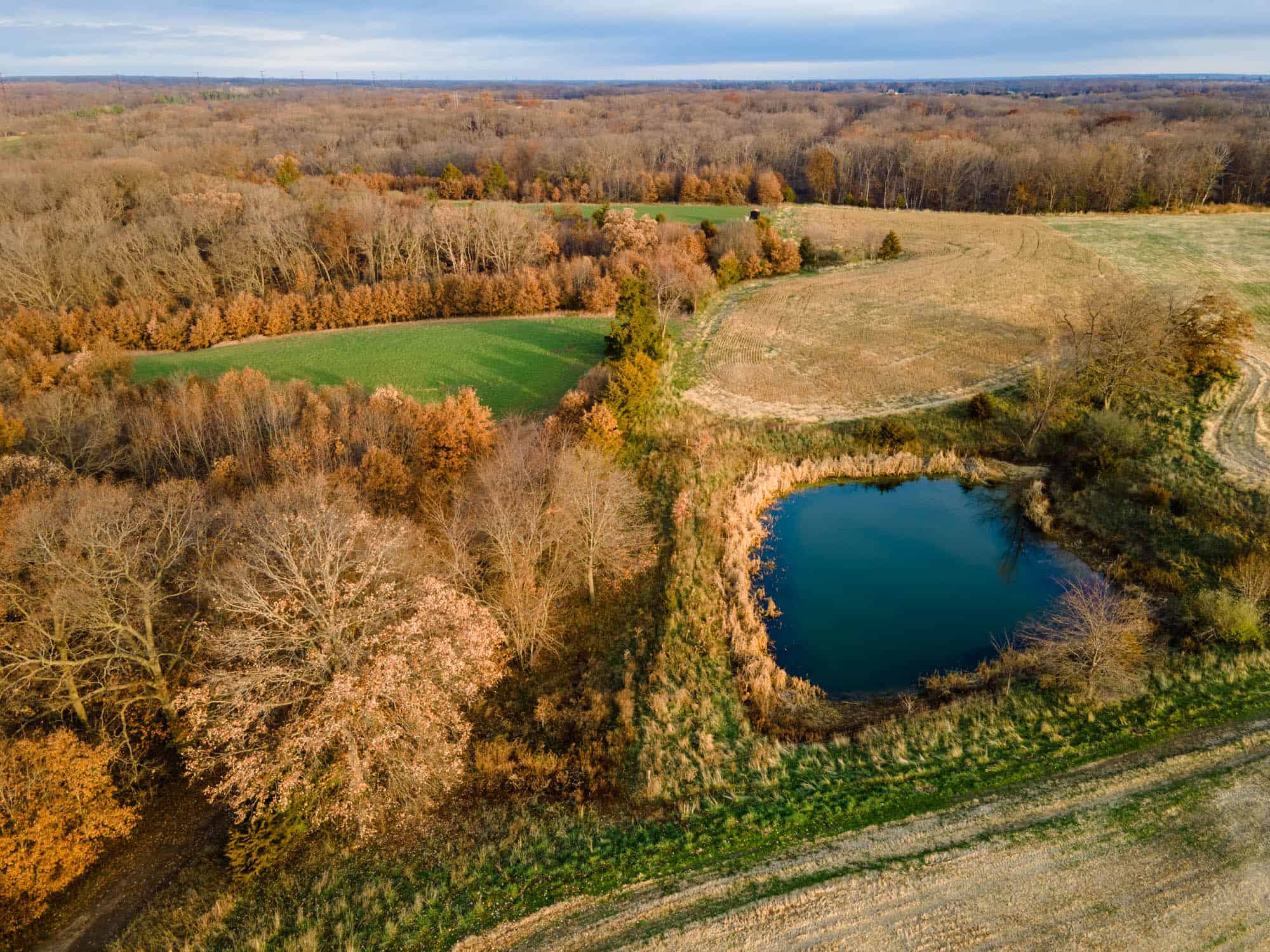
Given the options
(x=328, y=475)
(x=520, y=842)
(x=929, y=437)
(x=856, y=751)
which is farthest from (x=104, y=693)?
(x=929, y=437)

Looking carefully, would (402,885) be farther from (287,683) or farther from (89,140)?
(89,140)

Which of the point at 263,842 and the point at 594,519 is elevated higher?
the point at 594,519

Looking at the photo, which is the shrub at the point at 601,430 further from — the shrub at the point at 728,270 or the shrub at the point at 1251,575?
the shrub at the point at 728,270

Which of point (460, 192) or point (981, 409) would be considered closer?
point (981, 409)

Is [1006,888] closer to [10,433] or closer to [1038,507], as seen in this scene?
[1038,507]

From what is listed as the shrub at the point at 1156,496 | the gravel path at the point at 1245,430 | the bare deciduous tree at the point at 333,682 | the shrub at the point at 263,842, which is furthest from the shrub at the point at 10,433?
the gravel path at the point at 1245,430

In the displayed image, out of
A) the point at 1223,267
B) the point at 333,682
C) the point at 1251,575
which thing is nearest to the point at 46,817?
the point at 333,682
